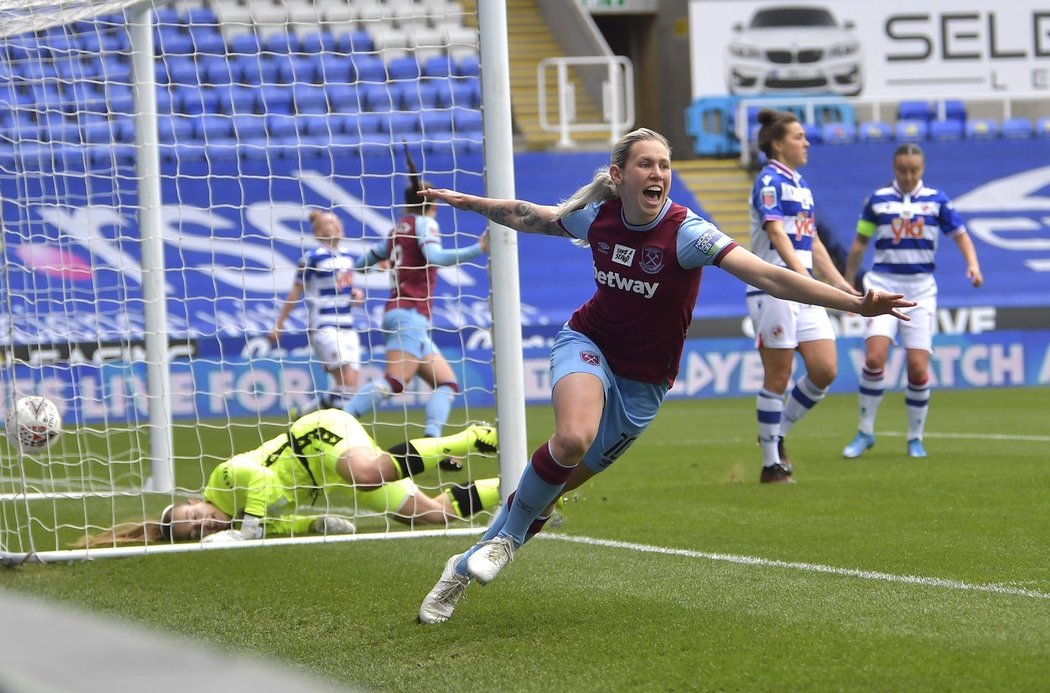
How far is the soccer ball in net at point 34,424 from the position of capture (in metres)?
7.61

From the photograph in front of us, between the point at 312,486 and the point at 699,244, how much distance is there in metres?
3.20

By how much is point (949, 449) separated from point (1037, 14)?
20477 millimetres

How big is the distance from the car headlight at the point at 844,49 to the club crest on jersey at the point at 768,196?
65.3 ft

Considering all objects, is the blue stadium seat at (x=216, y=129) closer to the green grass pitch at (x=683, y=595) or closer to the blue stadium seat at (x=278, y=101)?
the blue stadium seat at (x=278, y=101)

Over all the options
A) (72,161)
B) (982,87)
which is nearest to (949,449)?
(72,161)

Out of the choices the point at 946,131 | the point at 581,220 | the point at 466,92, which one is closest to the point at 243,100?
the point at 466,92

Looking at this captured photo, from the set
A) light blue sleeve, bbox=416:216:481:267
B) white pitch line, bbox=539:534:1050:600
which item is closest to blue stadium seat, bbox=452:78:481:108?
light blue sleeve, bbox=416:216:481:267

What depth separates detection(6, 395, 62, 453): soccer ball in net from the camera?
25.0 feet

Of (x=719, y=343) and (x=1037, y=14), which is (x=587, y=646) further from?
(x=1037, y=14)

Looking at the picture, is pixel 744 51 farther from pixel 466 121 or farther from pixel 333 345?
pixel 333 345

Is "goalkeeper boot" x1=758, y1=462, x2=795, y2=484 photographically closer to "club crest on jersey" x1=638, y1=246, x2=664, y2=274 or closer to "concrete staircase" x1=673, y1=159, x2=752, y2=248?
"club crest on jersey" x1=638, y1=246, x2=664, y2=274

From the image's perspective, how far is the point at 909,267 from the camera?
10180 millimetres

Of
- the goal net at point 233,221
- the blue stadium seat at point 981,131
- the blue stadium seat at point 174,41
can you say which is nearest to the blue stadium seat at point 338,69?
the goal net at point 233,221

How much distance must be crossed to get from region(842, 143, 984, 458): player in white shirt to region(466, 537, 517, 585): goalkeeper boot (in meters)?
5.86
